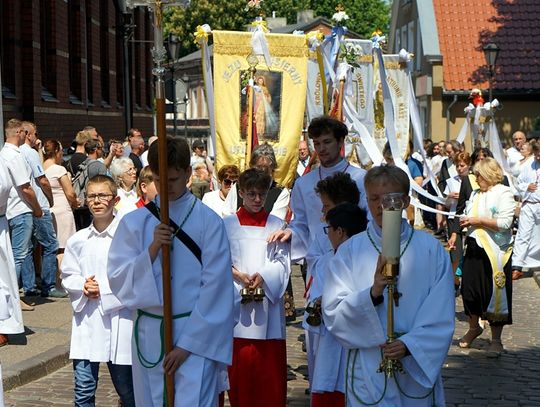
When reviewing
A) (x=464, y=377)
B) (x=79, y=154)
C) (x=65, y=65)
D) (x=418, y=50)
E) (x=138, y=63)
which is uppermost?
(x=418, y=50)

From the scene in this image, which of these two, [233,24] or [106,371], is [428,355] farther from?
[233,24]

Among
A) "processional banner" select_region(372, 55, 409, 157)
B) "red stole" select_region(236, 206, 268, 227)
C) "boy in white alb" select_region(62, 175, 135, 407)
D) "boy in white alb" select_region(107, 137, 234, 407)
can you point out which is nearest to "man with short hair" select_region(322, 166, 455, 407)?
"boy in white alb" select_region(107, 137, 234, 407)

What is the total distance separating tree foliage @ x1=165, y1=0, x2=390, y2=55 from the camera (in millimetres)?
68562

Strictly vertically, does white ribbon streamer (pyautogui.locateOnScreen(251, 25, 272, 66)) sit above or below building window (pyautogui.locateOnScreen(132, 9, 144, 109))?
below

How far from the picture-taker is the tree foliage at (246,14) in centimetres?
6856

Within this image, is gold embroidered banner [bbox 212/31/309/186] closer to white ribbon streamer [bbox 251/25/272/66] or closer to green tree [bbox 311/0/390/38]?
white ribbon streamer [bbox 251/25/272/66]

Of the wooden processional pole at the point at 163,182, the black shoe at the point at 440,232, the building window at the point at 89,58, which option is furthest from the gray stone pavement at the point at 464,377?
the building window at the point at 89,58

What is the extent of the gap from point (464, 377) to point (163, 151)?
16.0 feet

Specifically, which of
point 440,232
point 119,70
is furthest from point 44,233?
point 119,70

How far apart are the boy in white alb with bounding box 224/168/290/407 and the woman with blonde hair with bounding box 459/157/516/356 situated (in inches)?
129

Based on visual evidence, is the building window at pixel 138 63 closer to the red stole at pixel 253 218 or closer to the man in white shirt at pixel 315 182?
the man in white shirt at pixel 315 182

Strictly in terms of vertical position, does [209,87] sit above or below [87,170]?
above

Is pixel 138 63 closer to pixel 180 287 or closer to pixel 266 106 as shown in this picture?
pixel 266 106

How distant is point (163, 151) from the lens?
5.30 m
